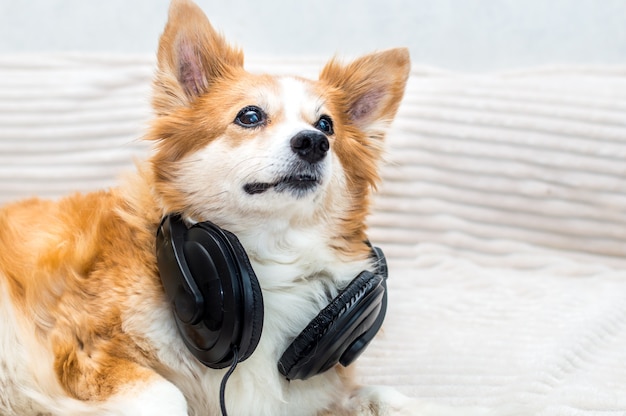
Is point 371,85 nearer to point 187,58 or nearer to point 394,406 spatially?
point 187,58

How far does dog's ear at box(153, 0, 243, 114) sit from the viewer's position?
1593mm

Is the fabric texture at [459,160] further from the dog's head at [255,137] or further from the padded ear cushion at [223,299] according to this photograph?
the padded ear cushion at [223,299]

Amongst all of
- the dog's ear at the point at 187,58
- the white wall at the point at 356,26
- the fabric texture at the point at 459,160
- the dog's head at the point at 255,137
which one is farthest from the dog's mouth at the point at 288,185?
the white wall at the point at 356,26

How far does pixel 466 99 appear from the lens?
8.93ft

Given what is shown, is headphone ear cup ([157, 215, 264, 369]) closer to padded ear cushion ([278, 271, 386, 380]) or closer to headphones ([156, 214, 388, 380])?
headphones ([156, 214, 388, 380])

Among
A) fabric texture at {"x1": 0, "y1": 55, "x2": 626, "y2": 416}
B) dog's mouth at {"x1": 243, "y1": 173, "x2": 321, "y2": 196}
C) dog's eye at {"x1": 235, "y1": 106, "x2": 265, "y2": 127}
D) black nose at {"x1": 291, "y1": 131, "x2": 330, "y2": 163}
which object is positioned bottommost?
fabric texture at {"x1": 0, "y1": 55, "x2": 626, "y2": 416}

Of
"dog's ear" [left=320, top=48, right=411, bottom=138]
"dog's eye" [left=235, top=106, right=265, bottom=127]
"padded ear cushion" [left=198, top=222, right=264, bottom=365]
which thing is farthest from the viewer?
"dog's ear" [left=320, top=48, right=411, bottom=138]

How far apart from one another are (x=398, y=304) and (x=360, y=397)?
0.76 meters

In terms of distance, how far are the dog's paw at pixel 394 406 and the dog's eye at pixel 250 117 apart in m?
0.63

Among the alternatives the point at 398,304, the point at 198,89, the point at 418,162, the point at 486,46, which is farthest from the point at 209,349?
the point at 486,46

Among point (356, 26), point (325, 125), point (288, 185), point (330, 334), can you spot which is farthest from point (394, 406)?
point (356, 26)

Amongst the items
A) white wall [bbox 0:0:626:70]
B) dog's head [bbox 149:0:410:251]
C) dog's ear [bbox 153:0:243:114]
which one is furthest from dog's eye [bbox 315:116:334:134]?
white wall [bbox 0:0:626:70]

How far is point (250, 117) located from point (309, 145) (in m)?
0.18

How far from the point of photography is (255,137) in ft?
4.97
